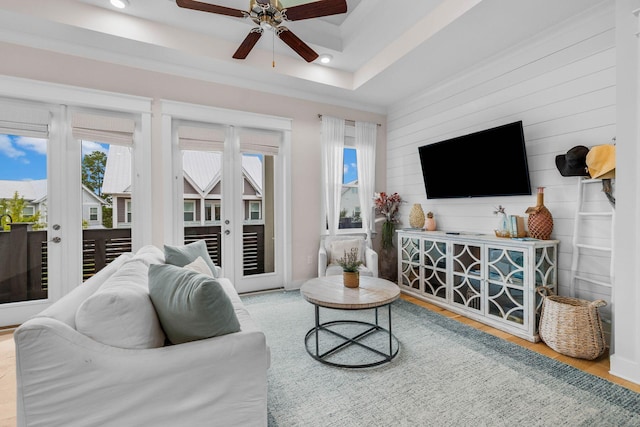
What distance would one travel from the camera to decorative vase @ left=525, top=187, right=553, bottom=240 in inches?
105

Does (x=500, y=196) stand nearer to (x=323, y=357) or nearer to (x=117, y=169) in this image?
(x=323, y=357)

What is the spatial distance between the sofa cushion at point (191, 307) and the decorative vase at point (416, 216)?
317 centimetres

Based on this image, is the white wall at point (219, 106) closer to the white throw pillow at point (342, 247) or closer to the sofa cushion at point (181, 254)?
the white throw pillow at point (342, 247)

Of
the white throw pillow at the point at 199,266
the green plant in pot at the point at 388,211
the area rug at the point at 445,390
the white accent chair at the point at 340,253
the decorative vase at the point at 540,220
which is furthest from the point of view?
the green plant in pot at the point at 388,211

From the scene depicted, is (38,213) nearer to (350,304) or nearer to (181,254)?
(181,254)

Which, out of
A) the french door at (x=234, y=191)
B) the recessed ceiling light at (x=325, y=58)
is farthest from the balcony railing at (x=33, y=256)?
the recessed ceiling light at (x=325, y=58)

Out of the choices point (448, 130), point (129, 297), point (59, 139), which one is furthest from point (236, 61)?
point (129, 297)

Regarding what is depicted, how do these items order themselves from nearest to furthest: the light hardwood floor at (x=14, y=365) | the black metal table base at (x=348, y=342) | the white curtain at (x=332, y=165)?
the light hardwood floor at (x=14, y=365), the black metal table base at (x=348, y=342), the white curtain at (x=332, y=165)

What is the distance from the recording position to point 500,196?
10.5ft

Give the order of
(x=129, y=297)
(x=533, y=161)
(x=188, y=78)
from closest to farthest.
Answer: (x=129, y=297), (x=533, y=161), (x=188, y=78)

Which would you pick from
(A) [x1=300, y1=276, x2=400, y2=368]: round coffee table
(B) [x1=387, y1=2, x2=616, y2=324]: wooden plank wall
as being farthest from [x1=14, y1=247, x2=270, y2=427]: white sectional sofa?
(B) [x1=387, y1=2, x2=616, y2=324]: wooden plank wall

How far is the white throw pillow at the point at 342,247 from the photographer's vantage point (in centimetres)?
400

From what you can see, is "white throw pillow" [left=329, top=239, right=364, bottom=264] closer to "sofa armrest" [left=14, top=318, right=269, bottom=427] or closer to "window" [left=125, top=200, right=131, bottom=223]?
"window" [left=125, top=200, right=131, bottom=223]

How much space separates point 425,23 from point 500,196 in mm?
1922
